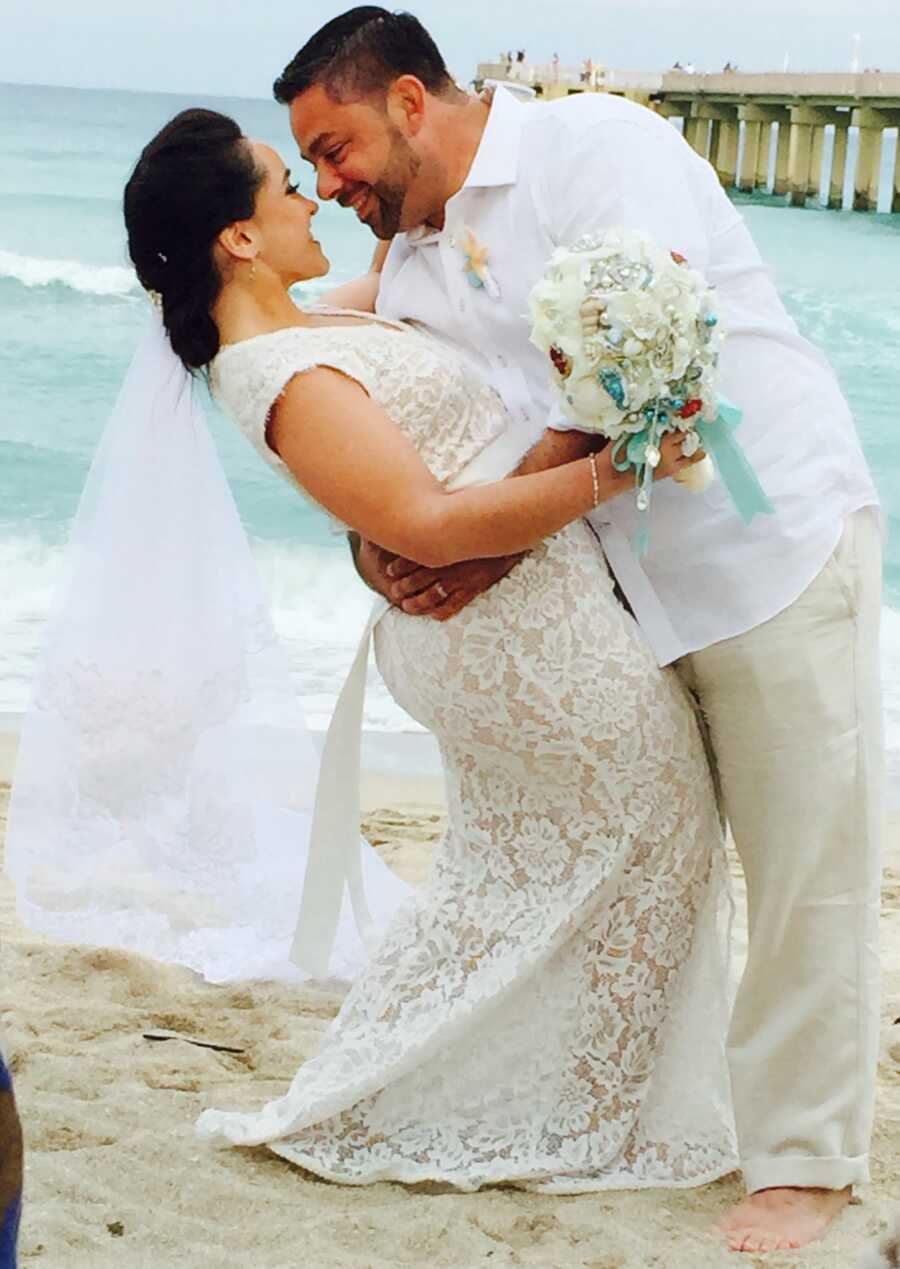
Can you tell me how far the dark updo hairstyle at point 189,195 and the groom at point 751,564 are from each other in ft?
0.42

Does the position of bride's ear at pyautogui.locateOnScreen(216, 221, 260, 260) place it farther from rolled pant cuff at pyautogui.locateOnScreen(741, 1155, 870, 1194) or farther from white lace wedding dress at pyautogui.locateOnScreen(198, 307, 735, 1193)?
rolled pant cuff at pyautogui.locateOnScreen(741, 1155, 870, 1194)

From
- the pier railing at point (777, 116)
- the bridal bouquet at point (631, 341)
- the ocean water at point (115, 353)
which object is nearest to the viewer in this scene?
the bridal bouquet at point (631, 341)

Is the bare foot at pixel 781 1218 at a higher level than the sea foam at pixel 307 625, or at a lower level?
higher

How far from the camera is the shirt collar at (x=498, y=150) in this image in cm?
327

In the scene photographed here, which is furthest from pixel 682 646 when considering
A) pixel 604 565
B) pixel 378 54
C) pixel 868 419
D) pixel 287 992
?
pixel 868 419

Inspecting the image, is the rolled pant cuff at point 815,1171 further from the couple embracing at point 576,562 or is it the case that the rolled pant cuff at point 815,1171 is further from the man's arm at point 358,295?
the man's arm at point 358,295

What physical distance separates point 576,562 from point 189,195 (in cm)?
89

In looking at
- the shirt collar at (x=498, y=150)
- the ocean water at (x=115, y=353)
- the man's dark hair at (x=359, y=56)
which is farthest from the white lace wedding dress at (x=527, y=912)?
the ocean water at (x=115, y=353)

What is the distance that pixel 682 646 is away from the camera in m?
3.31

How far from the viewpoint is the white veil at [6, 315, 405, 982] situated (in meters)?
4.22

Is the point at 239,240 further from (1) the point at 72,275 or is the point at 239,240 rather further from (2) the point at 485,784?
(1) the point at 72,275

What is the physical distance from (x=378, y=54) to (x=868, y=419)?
1491 cm

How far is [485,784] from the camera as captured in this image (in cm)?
354

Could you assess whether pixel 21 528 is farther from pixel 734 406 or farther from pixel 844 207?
pixel 844 207
